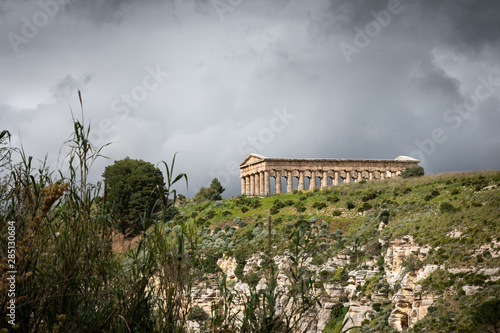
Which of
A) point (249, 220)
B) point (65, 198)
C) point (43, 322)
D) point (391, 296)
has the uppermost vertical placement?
point (249, 220)

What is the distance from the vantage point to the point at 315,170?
61.3 meters

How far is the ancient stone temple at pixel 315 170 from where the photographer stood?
60.2 meters

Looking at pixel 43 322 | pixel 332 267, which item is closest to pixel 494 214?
pixel 332 267

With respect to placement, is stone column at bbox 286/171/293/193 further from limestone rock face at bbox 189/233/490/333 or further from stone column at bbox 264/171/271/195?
limestone rock face at bbox 189/233/490/333

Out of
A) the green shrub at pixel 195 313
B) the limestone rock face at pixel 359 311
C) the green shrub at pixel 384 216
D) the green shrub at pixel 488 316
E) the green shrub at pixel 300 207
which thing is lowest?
the limestone rock face at pixel 359 311

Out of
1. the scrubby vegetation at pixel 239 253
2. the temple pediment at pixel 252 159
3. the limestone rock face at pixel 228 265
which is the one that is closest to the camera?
the scrubby vegetation at pixel 239 253

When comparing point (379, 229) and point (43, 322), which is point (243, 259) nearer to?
point (379, 229)

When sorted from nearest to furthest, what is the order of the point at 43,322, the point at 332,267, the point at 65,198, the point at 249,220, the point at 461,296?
the point at 43,322
the point at 65,198
the point at 461,296
the point at 332,267
the point at 249,220

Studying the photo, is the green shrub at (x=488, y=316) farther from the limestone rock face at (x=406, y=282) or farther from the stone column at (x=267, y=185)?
the stone column at (x=267, y=185)

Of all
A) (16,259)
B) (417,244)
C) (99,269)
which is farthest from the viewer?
(417,244)

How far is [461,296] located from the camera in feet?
62.1

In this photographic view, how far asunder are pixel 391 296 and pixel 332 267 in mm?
5870

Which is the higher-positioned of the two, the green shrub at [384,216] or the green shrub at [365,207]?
the green shrub at [365,207]

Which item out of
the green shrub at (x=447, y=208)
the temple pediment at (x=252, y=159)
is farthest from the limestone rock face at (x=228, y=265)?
the temple pediment at (x=252, y=159)
